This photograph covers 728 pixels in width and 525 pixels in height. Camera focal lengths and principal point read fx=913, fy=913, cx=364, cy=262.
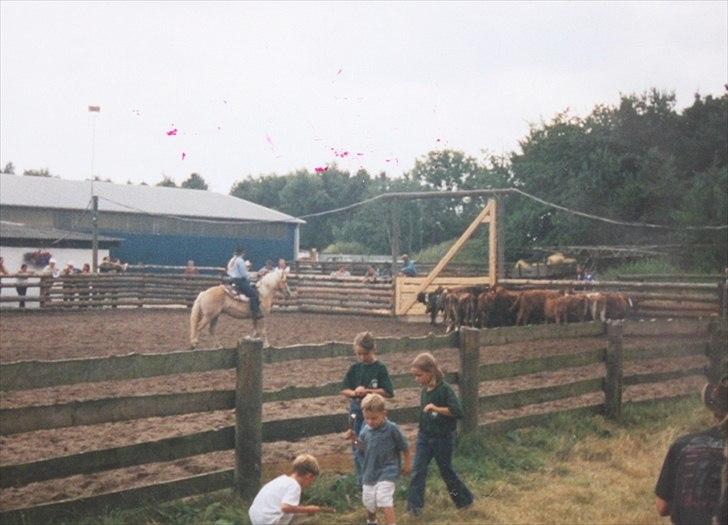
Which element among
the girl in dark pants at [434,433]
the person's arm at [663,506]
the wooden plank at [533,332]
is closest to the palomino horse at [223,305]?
the wooden plank at [533,332]

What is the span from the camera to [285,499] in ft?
17.4

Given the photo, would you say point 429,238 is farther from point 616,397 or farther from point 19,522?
point 19,522

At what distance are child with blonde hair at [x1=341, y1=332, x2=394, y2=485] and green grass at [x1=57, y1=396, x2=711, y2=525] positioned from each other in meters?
0.53

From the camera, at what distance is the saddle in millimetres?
18219

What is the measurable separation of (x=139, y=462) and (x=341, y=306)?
25.1m

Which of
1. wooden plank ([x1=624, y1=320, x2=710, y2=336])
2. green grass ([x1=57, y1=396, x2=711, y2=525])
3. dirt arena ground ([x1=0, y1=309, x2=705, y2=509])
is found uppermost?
Result: wooden plank ([x1=624, y1=320, x2=710, y2=336])

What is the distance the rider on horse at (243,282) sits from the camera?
Result: 712 inches

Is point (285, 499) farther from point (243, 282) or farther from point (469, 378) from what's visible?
point (243, 282)

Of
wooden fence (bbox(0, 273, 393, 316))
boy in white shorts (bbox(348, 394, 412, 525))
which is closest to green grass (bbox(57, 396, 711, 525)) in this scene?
boy in white shorts (bbox(348, 394, 412, 525))

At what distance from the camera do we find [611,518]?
6.66 metres

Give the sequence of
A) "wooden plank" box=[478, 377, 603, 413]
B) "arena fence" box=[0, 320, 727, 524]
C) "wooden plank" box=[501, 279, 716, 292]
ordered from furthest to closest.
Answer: "wooden plank" box=[501, 279, 716, 292] → "wooden plank" box=[478, 377, 603, 413] → "arena fence" box=[0, 320, 727, 524]

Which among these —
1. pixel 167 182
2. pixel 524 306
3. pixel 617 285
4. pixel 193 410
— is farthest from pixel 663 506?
pixel 167 182

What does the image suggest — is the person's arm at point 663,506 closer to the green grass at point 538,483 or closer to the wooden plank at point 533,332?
the green grass at point 538,483

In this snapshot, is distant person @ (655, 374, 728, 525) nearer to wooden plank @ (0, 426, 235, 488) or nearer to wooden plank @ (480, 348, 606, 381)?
wooden plank @ (0, 426, 235, 488)
